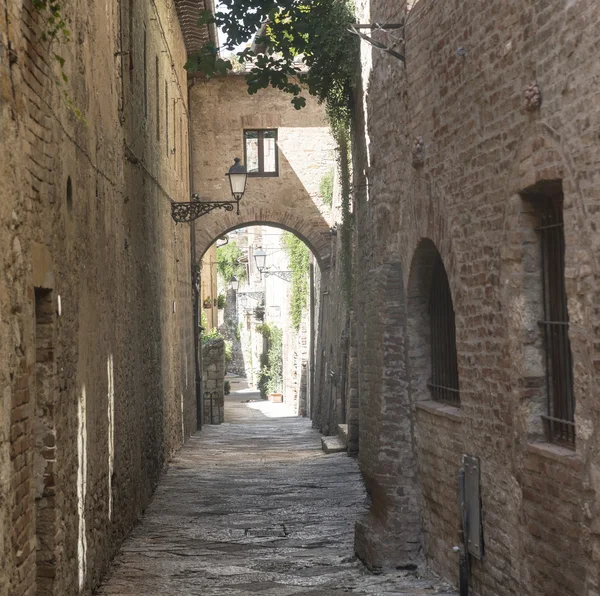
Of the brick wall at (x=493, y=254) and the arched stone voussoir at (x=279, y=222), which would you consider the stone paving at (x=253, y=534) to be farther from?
the arched stone voussoir at (x=279, y=222)

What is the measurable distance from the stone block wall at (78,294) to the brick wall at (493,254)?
92.5 inches

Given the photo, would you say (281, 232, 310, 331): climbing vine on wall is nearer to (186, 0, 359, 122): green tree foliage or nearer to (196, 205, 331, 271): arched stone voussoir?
(196, 205, 331, 271): arched stone voussoir

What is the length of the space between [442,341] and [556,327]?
2.41 metres

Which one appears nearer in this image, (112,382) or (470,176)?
(470,176)

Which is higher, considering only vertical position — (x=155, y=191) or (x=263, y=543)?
(x=155, y=191)

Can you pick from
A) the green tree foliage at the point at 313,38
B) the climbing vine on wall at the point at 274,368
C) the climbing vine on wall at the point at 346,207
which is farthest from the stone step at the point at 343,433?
the climbing vine on wall at the point at 274,368

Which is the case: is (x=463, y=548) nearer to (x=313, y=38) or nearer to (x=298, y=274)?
(x=313, y=38)

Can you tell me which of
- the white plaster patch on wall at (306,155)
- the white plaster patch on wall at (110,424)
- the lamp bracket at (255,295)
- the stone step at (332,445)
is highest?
the white plaster patch on wall at (306,155)

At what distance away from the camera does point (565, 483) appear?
5504 millimetres

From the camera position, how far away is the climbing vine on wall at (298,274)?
2705 centimetres

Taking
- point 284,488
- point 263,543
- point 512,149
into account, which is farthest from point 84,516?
point 284,488

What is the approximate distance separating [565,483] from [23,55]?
363cm

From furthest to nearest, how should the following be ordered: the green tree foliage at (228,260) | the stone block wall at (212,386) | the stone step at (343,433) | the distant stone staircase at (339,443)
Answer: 1. the green tree foliage at (228,260)
2. the stone block wall at (212,386)
3. the distant stone staircase at (339,443)
4. the stone step at (343,433)

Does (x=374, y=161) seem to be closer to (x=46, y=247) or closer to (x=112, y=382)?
(x=112, y=382)
